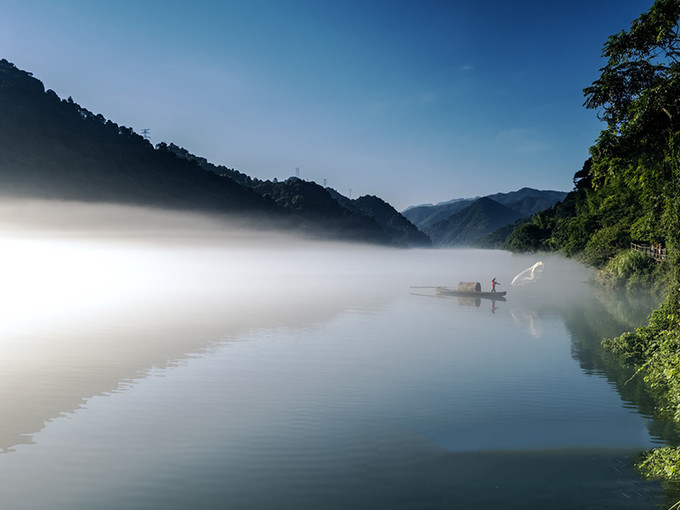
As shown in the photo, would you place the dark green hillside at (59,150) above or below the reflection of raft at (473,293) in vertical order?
above

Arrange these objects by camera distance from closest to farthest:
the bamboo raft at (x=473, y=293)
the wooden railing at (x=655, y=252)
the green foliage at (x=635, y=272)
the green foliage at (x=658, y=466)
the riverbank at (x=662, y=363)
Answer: the riverbank at (x=662, y=363), the green foliage at (x=658, y=466), the wooden railing at (x=655, y=252), the green foliage at (x=635, y=272), the bamboo raft at (x=473, y=293)

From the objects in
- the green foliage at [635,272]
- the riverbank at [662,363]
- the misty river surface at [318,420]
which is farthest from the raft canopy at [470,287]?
the riverbank at [662,363]

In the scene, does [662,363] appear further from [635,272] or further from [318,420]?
[635,272]

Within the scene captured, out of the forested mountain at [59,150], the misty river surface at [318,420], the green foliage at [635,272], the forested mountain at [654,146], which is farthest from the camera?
the forested mountain at [59,150]

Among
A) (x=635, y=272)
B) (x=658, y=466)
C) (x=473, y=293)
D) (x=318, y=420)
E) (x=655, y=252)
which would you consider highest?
(x=655, y=252)

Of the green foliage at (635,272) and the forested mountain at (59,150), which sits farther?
the forested mountain at (59,150)

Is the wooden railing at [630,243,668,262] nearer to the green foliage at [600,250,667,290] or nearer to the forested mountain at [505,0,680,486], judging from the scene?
the green foliage at [600,250,667,290]

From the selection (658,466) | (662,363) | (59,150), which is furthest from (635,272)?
(59,150)

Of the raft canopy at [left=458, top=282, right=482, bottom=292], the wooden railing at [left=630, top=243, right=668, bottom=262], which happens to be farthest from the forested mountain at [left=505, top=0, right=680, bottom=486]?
the raft canopy at [left=458, top=282, right=482, bottom=292]

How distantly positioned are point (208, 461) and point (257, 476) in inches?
58.9

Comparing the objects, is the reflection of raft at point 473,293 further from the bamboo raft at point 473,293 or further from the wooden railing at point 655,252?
the wooden railing at point 655,252

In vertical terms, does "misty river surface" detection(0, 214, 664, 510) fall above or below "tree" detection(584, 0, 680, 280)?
below

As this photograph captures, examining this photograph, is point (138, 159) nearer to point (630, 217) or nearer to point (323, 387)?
point (630, 217)

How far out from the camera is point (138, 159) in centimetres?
19225
